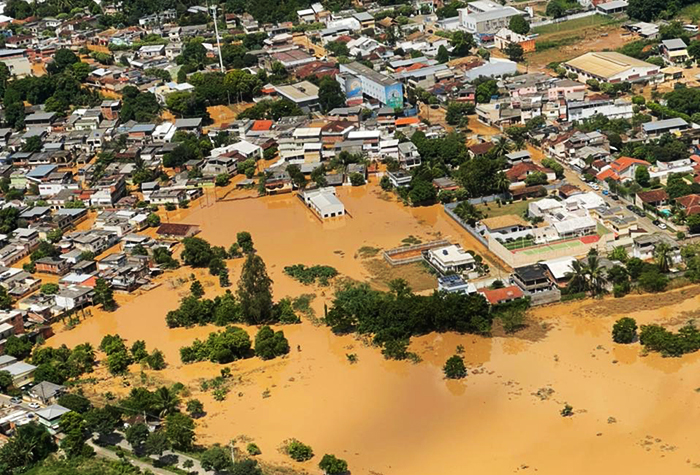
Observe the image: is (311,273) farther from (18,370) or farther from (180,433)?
(180,433)

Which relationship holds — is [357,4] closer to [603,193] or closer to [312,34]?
[312,34]

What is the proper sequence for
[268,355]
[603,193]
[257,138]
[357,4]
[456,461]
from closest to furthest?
[456,461]
[268,355]
[603,193]
[257,138]
[357,4]

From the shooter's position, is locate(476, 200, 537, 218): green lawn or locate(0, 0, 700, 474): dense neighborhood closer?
locate(0, 0, 700, 474): dense neighborhood

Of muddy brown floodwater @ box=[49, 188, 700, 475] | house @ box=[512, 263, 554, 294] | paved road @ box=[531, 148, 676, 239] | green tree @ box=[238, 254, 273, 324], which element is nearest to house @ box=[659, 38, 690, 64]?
paved road @ box=[531, 148, 676, 239]

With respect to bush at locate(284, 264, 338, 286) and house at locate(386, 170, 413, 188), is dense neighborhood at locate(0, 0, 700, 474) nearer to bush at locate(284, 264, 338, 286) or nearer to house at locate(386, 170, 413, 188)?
house at locate(386, 170, 413, 188)

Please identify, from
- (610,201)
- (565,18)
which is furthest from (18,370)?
(565,18)

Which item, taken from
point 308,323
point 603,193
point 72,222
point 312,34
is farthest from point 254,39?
Answer: point 308,323
